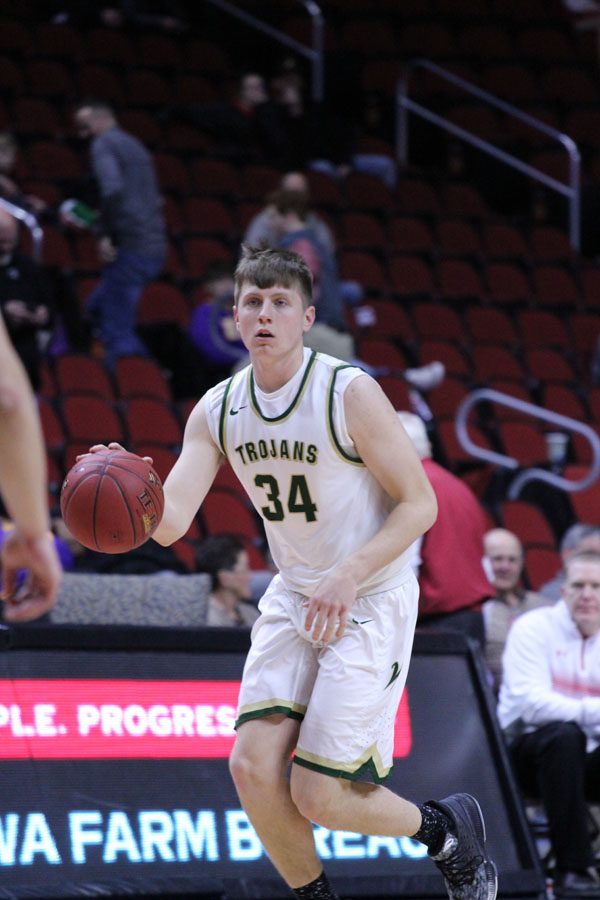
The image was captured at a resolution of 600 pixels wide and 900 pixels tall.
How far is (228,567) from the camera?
7.11m

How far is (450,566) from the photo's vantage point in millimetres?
6543

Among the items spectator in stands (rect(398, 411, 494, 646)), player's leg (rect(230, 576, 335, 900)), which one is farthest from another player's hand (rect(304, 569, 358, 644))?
spectator in stands (rect(398, 411, 494, 646))

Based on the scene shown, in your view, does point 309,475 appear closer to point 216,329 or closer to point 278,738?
point 278,738

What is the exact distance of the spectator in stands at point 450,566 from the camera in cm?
655

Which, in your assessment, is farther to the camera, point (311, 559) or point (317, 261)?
point (317, 261)

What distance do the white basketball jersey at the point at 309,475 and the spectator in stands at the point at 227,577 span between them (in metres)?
2.58

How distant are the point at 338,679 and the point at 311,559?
1.24ft

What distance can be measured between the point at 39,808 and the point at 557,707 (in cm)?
221

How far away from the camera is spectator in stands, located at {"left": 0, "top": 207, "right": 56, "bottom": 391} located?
8.88 m

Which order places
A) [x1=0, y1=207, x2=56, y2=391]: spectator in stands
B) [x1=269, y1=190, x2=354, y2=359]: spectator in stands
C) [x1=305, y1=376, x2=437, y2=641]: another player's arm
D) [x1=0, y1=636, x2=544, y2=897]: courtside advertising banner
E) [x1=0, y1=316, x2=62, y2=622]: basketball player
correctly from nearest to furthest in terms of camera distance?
→ 1. [x1=0, y1=316, x2=62, y2=622]: basketball player
2. [x1=305, y1=376, x2=437, y2=641]: another player's arm
3. [x1=0, y1=636, x2=544, y2=897]: courtside advertising banner
4. [x1=269, y1=190, x2=354, y2=359]: spectator in stands
5. [x1=0, y1=207, x2=56, y2=391]: spectator in stands

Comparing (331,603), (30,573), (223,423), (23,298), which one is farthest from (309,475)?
(23,298)

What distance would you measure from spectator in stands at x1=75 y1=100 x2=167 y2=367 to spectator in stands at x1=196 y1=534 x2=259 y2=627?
3.33 m

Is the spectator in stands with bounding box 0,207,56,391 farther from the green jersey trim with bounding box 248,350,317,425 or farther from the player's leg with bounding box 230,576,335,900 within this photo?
the player's leg with bounding box 230,576,335,900

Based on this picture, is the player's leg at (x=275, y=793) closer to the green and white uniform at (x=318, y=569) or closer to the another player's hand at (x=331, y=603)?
Answer: the green and white uniform at (x=318, y=569)
